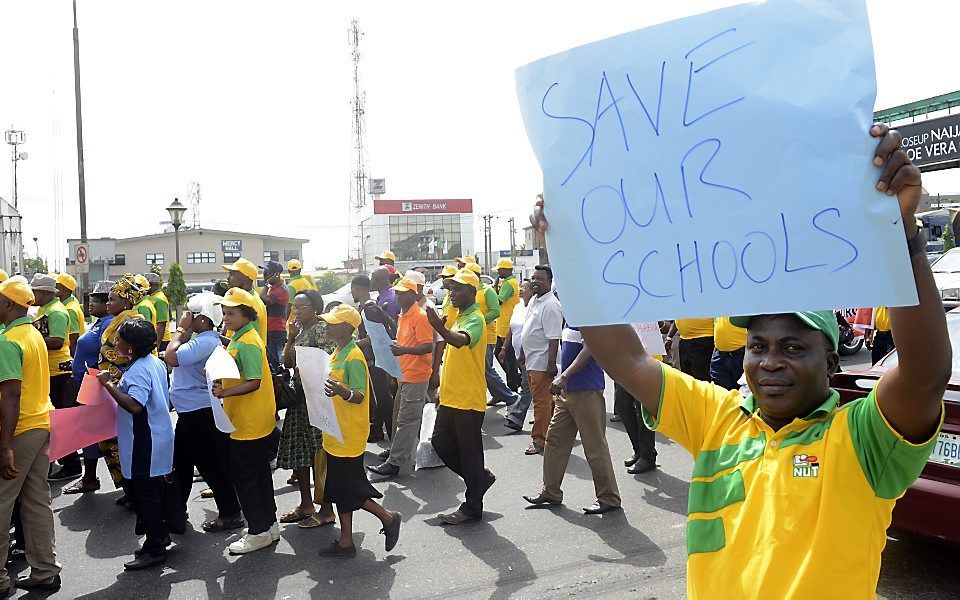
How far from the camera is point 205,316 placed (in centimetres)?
588

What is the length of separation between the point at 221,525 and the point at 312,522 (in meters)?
0.69

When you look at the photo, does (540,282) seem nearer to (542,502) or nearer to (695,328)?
(695,328)

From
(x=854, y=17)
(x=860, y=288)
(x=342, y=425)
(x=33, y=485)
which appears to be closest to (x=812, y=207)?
(x=860, y=288)

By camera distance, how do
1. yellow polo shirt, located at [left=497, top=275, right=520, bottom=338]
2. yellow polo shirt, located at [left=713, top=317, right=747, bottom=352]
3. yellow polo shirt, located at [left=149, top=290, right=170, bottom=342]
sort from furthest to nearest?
yellow polo shirt, located at [left=497, top=275, right=520, bottom=338] → yellow polo shirt, located at [left=149, top=290, right=170, bottom=342] → yellow polo shirt, located at [left=713, top=317, right=747, bottom=352]

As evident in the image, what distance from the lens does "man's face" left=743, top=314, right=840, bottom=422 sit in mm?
1826

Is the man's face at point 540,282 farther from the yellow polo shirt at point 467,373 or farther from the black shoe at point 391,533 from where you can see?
the black shoe at point 391,533

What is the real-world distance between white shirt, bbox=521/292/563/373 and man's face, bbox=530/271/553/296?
113 millimetres

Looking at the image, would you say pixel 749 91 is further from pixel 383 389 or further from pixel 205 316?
pixel 383 389

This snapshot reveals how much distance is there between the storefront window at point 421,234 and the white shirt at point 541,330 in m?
62.6

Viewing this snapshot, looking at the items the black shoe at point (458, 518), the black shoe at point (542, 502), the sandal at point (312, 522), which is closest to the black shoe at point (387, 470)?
the sandal at point (312, 522)

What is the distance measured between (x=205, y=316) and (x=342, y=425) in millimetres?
1642

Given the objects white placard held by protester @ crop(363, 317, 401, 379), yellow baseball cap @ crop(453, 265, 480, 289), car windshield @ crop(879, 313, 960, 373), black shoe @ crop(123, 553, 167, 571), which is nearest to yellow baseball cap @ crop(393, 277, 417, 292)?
white placard held by protester @ crop(363, 317, 401, 379)

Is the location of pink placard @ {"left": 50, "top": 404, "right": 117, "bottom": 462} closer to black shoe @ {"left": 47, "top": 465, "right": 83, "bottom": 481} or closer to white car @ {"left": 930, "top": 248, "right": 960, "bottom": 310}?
black shoe @ {"left": 47, "top": 465, "right": 83, "bottom": 481}

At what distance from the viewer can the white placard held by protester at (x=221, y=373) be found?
4852 millimetres
